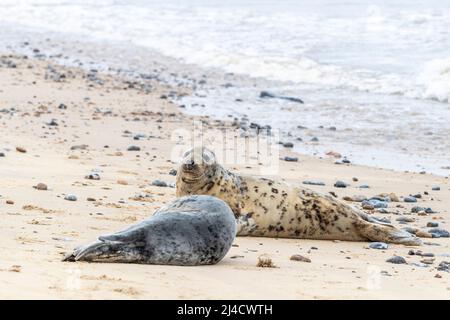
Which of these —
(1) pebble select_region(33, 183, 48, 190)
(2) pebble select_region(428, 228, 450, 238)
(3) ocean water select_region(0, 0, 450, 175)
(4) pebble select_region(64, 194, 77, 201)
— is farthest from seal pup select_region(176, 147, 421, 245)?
(3) ocean water select_region(0, 0, 450, 175)

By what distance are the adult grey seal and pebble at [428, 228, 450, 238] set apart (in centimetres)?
239

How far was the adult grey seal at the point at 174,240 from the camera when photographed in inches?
237

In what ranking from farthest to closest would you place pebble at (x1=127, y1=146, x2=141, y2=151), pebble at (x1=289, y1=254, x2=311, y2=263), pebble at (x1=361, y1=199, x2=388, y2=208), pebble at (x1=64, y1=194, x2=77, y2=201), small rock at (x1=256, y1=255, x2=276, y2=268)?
pebble at (x1=127, y1=146, x2=141, y2=151)
pebble at (x1=361, y1=199, x2=388, y2=208)
pebble at (x1=64, y1=194, x2=77, y2=201)
pebble at (x1=289, y1=254, x2=311, y2=263)
small rock at (x1=256, y1=255, x2=276, y2=268)

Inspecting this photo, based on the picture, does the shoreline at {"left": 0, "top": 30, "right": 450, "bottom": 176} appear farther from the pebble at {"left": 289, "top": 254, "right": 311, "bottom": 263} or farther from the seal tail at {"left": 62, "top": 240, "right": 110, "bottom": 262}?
the seal tail at {"left": 62, "top": 240, "right": 110, "bottom": 262}

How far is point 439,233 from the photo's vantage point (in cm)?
830

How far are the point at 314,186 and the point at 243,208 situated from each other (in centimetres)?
254

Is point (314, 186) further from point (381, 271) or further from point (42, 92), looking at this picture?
point (42, 92)

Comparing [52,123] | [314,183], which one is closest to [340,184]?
[314,183]

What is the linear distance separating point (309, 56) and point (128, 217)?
15.9 metres

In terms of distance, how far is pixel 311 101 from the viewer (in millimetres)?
17922

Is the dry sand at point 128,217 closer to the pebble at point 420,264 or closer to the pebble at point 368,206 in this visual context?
the pebble at point 420,264

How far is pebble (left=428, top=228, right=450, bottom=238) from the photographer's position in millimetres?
8250

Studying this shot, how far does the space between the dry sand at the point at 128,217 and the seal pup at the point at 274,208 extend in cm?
21

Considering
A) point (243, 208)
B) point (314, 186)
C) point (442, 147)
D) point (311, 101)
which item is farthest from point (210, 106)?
point (243, 208)
